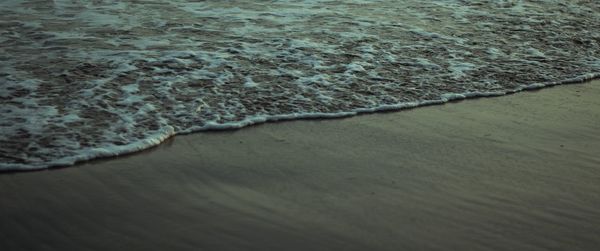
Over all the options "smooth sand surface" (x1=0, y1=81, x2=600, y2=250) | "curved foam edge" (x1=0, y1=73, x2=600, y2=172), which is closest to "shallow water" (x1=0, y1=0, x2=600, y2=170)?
"curved foam edge" (x1=0, y1=73, x2=600, y2=172)

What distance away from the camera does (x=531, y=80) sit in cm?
608

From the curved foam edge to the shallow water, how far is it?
0.01 m

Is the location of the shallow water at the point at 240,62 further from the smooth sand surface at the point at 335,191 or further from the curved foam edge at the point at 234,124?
the smooth sand surface at the point at 335,191

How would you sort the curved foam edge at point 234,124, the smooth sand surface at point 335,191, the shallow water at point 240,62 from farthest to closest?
the shallow water at point 240,62 → the curved foam edge at point 234,124 → the smooth sand surface at point 335,191

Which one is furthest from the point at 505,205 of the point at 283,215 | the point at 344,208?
the point at 283,215

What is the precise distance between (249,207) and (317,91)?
2099 mm

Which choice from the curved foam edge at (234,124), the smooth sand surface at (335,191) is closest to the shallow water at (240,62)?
the curved foam edge at (234,124)

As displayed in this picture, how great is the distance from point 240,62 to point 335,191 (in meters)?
2.59

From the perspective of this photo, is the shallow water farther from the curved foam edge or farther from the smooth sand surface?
the smooth sand surface

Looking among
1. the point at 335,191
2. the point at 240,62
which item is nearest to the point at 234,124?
the point at 335,191

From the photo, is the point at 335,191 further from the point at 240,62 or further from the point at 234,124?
the point at 240,62

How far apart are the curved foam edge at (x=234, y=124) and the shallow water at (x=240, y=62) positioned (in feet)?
0.04

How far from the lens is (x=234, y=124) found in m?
4.87

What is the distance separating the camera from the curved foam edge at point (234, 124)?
4.16 meters
